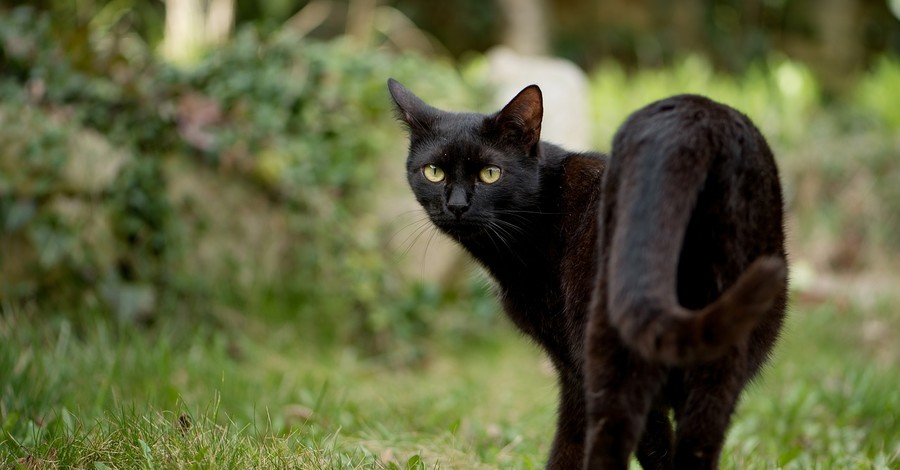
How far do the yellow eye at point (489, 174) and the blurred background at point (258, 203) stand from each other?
2.30ft

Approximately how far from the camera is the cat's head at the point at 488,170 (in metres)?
2.58

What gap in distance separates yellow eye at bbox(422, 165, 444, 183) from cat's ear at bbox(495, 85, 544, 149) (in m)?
0.23

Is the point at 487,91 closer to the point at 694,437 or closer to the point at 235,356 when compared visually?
the point at 235,356

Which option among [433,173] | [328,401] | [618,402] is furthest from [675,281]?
[328,401]

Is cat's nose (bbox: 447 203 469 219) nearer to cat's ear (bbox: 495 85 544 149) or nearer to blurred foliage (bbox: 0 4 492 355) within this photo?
cat's ear (bbox: 495 85 544 149)

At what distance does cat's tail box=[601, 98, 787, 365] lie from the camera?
1.59m

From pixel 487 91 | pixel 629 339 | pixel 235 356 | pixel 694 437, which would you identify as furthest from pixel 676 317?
pixel 487 91

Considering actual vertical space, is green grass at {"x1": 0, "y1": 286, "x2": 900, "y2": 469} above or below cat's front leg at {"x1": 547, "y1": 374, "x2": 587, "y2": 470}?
below

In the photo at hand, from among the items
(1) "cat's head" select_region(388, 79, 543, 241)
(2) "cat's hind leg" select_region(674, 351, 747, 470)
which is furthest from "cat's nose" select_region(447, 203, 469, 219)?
(2) "cat's hind leg" select_region(674, 351, 747, 470)

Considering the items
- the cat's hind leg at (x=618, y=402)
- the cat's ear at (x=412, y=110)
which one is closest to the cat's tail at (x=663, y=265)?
the cat's hind leg at (x=618, y=402)

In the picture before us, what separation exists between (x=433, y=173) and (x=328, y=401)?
4.31ft

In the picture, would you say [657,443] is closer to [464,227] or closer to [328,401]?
[464,227]

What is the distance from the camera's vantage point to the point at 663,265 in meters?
1.71

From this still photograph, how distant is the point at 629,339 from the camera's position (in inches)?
66.9
